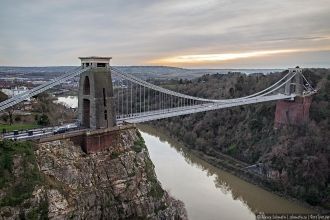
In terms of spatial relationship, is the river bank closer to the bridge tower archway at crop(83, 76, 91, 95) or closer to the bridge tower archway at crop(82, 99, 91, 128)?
the bridge tower archway at crop(82, 99, 91, 128)

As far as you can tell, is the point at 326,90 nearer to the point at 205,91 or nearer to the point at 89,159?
the point at 205,91

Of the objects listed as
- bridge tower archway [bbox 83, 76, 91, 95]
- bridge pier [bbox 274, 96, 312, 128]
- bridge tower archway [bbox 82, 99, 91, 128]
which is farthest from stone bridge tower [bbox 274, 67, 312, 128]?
bridge tower archway [bbox 83, 76, 91, 95]

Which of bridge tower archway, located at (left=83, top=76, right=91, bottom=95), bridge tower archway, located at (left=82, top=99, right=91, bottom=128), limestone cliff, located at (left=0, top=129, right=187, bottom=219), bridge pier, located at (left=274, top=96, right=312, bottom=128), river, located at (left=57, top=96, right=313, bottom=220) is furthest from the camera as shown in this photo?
bridge pier, located at (left=274, top=96, right=312, bottom=128)

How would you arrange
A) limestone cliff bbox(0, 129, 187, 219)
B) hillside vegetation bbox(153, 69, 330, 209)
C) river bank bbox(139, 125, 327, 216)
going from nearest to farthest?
limestone cliff bbox(0, 129, 187, 219) → river bank bbox(139, 125, 327, 216) → hillside vegetation bbox(153, 69, 330, 209)

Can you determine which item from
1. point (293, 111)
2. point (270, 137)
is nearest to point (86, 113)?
point (270, 137)

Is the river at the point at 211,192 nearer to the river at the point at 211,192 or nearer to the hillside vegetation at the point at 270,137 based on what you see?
the river at the point at 211,192

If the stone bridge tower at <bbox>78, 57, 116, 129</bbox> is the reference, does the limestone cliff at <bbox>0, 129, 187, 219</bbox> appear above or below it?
below
